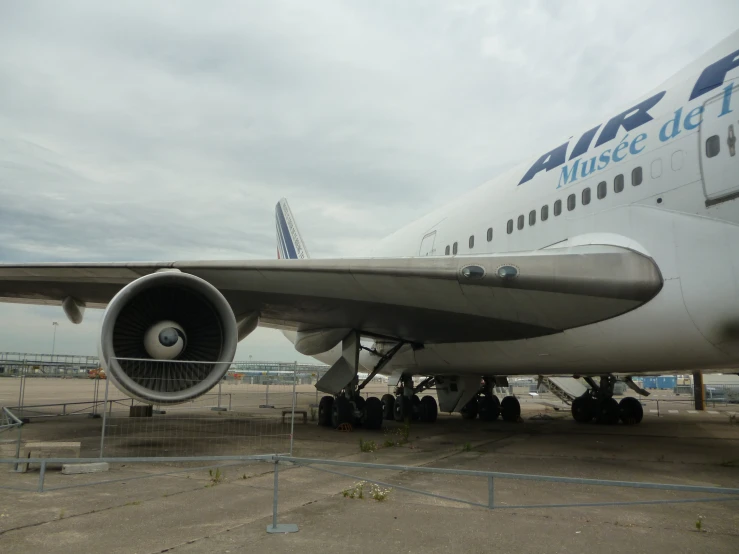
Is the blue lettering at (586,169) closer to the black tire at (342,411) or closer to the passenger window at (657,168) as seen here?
the passenger window at (657,168)

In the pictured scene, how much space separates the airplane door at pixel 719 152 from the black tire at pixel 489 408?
10.8 meters

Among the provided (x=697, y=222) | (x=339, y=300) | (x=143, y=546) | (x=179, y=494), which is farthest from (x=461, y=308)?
(x=143, y=546)

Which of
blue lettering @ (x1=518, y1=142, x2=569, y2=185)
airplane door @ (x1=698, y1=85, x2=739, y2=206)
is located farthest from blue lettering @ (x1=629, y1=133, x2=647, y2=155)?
blue lettering @ (x1=518, y1=142, x2=569, y2=185)

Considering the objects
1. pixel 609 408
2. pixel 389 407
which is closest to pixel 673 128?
pixel 609 408

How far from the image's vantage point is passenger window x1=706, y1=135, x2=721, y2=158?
5766 millimetres

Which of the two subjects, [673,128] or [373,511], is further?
[673,128]

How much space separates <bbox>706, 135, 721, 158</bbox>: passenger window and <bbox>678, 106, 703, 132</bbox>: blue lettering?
0.28 meters

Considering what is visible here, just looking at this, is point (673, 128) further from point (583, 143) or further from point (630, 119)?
point (583, 143)

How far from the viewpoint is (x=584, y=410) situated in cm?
1430

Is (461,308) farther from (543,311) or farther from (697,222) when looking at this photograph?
(697,222)

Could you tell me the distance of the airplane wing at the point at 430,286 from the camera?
20.8 ft

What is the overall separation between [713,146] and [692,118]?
19.9 inches

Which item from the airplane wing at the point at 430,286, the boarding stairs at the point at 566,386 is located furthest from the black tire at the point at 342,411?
the boarding stairs at the point at 566,386

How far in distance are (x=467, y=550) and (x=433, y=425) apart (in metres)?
10.2
